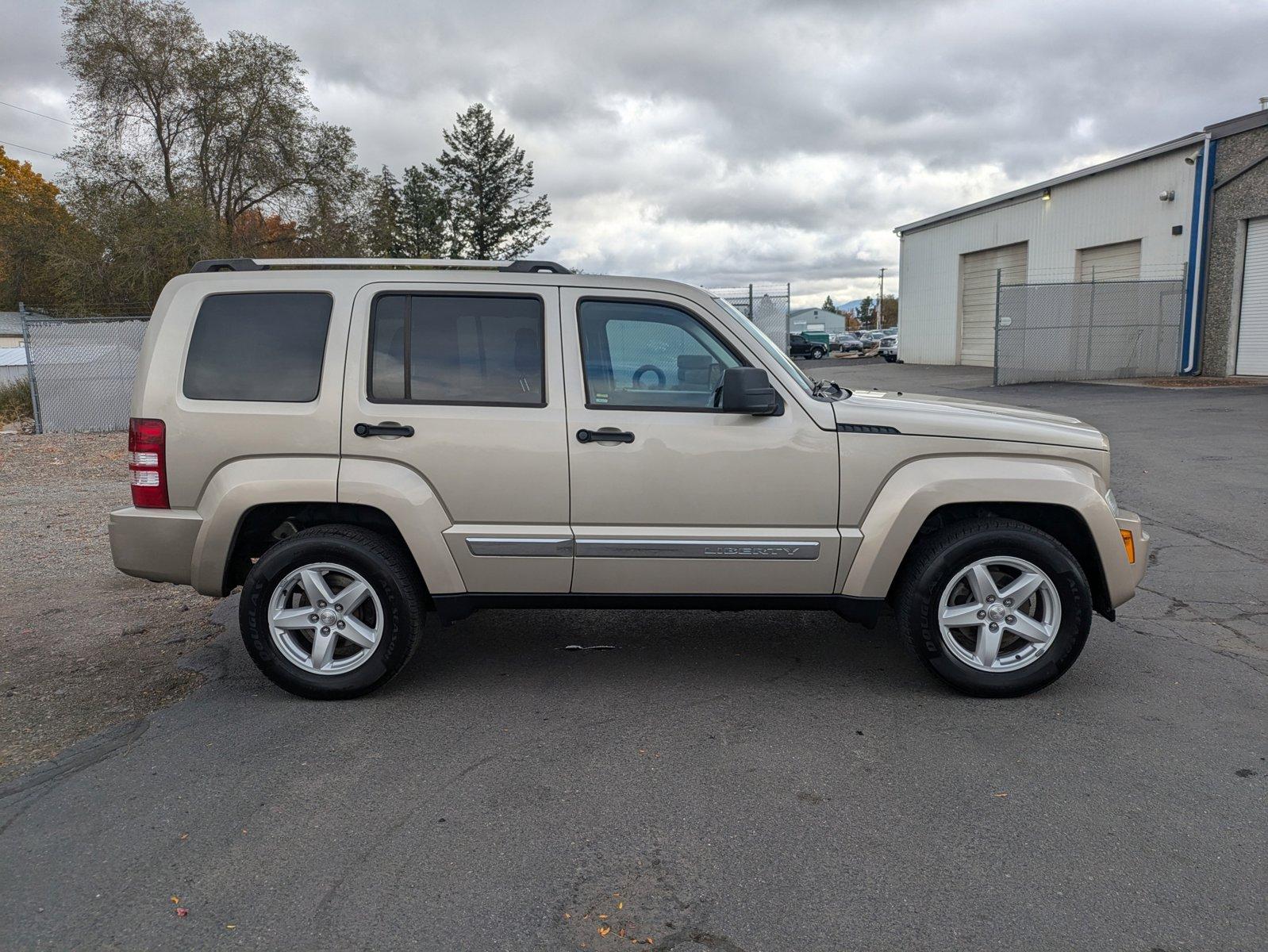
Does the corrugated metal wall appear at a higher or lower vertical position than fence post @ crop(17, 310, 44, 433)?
higher

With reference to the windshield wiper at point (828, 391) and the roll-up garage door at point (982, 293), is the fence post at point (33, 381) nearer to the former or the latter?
the windshield wiper at point (828, 391)

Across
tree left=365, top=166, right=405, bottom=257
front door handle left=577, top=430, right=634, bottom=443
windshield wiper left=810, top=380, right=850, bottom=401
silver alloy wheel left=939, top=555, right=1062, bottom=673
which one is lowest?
silver alloy wheel left=939, top=555, right=1062, bottom=673

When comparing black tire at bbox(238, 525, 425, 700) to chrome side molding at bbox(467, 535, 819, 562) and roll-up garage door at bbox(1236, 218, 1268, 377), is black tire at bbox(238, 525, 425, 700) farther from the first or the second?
roll-up garage door at bbox(1236, 218, 1268, 377)

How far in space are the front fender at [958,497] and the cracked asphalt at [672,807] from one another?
66cm

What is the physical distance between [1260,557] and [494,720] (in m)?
5.69

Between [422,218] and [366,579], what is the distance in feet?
168

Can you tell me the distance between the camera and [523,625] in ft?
18.1

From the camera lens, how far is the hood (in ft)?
13.9

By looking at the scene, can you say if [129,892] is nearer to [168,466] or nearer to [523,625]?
[168,466]

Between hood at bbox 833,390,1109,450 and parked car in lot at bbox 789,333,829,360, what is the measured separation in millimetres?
42858

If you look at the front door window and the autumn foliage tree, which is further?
the autumn foliage tree

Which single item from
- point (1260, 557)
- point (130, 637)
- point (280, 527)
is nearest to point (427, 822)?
point (280, 527)

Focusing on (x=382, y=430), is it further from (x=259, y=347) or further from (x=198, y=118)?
(x=198, y=118)

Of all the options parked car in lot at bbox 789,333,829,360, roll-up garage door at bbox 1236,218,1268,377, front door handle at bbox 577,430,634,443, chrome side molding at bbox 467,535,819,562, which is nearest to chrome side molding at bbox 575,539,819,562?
chrome side molding at bbox 467,535,819,562
